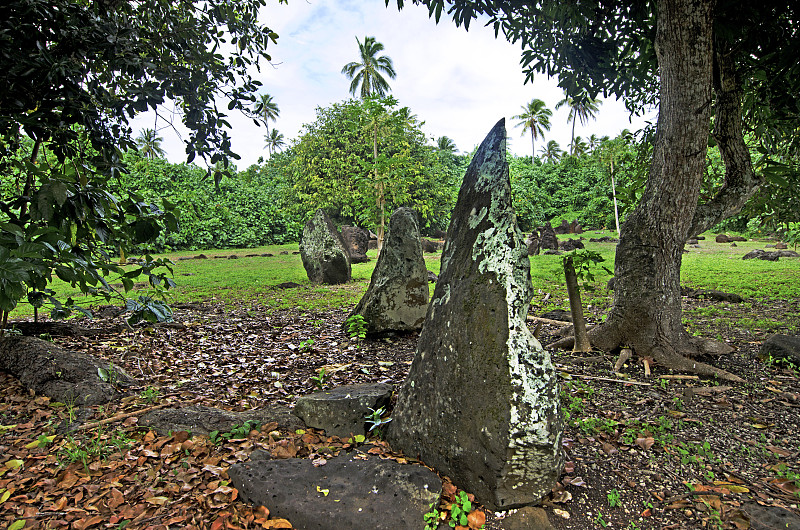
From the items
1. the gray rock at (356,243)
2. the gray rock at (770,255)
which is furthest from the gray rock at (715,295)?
the gray rock at (356,243)

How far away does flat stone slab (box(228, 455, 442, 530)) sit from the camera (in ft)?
8.67

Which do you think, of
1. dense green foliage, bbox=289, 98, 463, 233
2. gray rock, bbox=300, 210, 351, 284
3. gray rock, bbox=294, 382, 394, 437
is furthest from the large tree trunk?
dense green foliage, bbox=289, 98, 463, 233

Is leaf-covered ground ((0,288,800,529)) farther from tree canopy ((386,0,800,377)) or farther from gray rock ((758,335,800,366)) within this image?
tree canopy ((386,0,800,377))

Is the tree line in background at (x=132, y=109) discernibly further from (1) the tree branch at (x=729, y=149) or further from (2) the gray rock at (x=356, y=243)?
(2) the gray rock at (x=356, y=243)

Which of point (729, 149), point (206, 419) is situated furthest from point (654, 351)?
point (206, 419)

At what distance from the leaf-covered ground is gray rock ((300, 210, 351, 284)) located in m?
7.33

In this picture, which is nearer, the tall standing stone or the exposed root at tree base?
the tall standing stone

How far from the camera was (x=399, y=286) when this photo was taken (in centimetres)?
723

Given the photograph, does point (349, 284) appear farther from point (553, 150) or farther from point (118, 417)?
point (553, 150)

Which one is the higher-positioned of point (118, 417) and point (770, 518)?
point (118, 417)

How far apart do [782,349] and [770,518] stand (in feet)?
11.5

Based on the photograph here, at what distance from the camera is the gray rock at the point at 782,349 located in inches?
206

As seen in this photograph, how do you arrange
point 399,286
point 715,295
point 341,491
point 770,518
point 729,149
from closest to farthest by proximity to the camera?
1. point 770,518
2. point 341,491
3. point 729,149
4. point 399,286
5. point 715,295

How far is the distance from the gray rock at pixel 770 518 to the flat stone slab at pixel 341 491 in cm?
186
